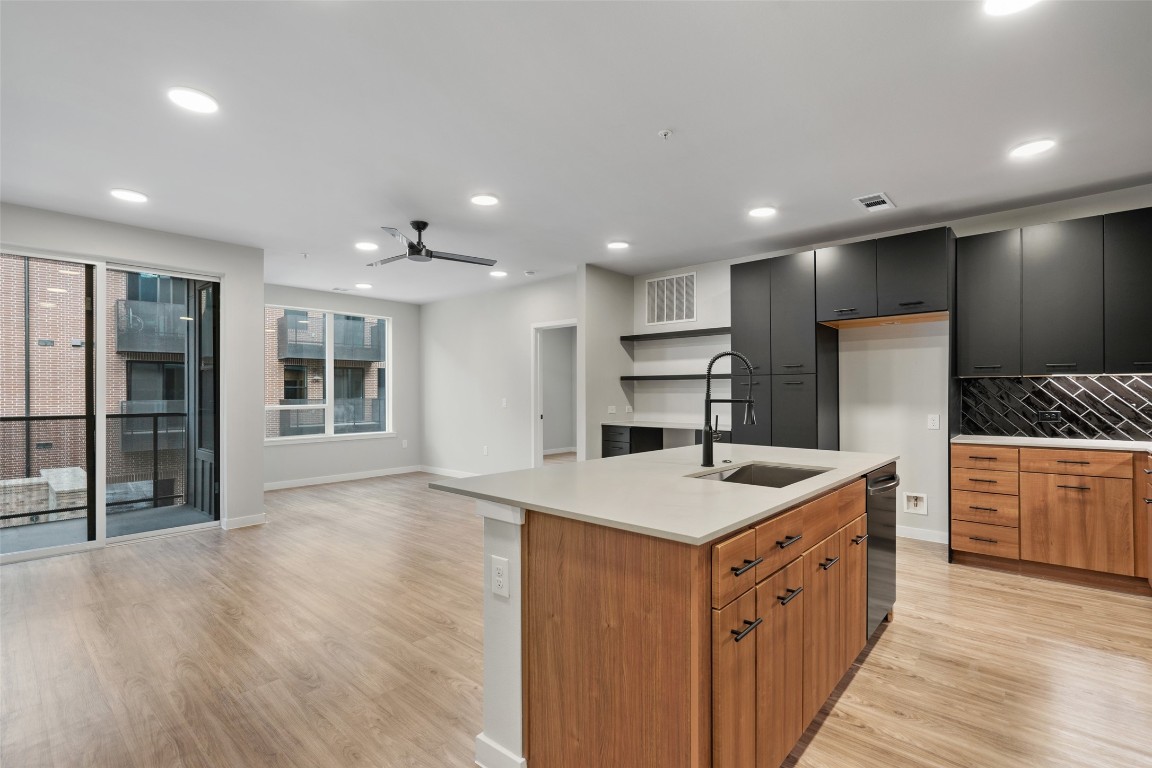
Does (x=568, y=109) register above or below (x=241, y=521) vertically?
above

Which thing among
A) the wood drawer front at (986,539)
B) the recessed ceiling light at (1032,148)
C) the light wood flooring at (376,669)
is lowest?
the light wood flooring at (376,669)

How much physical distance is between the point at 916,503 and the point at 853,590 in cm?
278

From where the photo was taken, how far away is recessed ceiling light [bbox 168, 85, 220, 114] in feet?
8.00

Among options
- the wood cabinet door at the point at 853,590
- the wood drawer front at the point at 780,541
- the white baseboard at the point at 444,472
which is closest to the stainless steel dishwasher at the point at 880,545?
the wood cabinet door at the point at 853,590

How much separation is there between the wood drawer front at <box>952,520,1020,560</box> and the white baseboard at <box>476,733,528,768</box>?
3.62 m

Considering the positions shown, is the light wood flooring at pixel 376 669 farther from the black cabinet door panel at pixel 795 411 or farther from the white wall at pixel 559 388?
the white wall at pixel 559 388

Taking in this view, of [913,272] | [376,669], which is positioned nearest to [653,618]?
[376,669]

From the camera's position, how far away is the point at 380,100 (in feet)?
8.28

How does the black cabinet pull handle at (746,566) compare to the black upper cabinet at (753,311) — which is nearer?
the black cabinet pull handle at (746,566)

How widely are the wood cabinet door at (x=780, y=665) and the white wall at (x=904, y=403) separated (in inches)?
132

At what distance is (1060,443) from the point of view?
363 cm

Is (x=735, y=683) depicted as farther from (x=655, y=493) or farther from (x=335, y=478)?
(x=335, y=478)

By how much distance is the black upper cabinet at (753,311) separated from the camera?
485 cm

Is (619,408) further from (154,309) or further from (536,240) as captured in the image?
(154,309)
